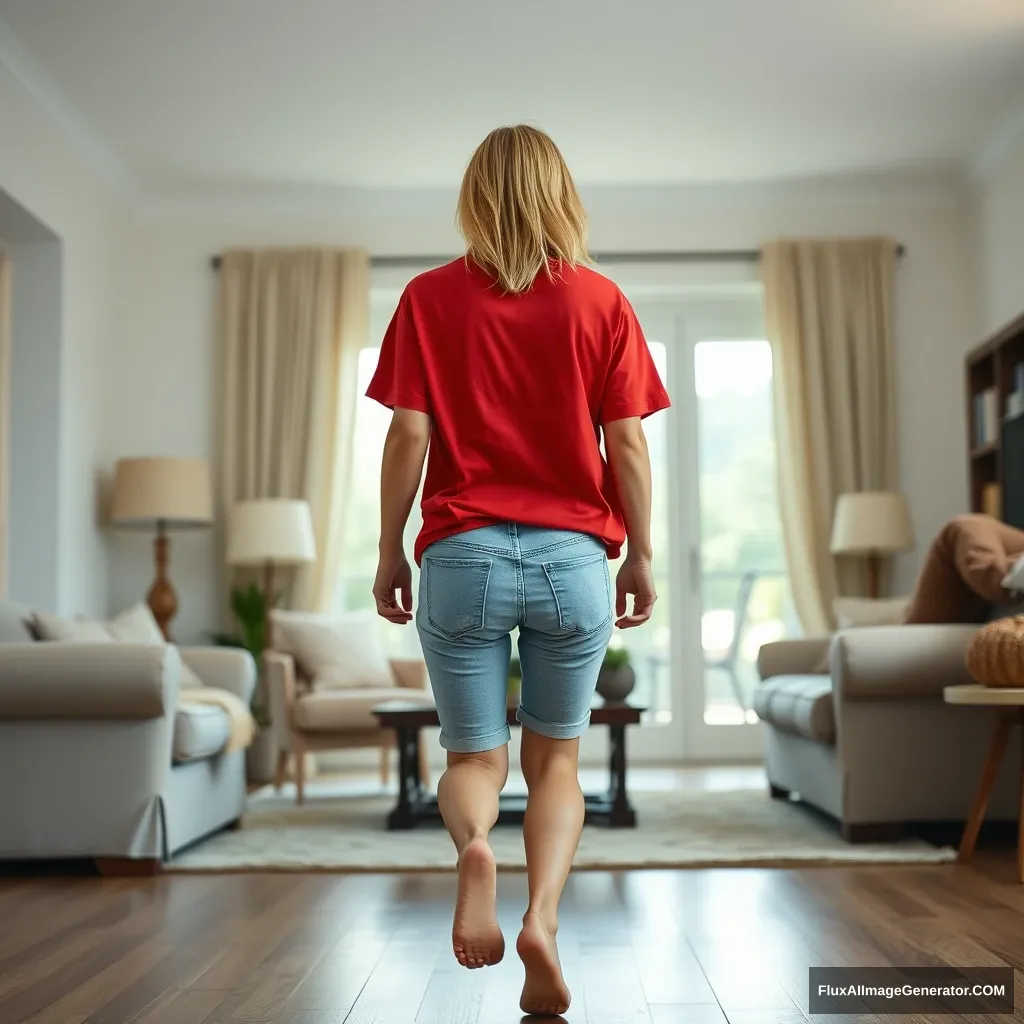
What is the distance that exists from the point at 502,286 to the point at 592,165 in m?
4.85

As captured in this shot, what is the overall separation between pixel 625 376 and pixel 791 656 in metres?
3.35

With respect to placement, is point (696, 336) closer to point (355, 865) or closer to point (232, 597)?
point (232, 597)

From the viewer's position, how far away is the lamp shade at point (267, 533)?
6.25 m

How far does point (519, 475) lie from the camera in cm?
195

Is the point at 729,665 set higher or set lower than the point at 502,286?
lower

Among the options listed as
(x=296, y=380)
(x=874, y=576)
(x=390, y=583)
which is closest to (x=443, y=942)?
(x=390, y=583)

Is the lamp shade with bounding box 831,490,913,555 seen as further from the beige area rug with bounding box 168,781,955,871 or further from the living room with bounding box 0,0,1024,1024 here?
the beige area rug with bounding box 168,781,955,871

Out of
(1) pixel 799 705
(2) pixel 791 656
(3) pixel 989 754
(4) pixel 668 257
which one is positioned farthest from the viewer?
(4) pixel 668 257

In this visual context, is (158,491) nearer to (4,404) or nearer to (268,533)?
(268,533)

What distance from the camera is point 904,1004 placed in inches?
79.0

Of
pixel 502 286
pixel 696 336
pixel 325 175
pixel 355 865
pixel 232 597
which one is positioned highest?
pixel 325 175

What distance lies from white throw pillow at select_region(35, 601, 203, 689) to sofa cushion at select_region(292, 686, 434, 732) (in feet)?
1.91

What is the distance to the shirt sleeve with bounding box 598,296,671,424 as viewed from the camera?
2.03 m

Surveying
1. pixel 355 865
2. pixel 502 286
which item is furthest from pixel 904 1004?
pixel 355 865
